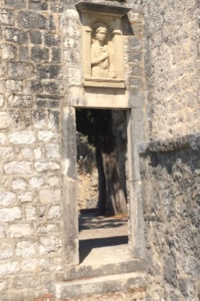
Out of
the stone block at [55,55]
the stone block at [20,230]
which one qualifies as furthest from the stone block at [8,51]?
the stone block at [20,230]

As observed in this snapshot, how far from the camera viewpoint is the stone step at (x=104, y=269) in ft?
18.9

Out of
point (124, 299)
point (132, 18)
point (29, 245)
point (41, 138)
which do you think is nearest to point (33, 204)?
point (29, 245)

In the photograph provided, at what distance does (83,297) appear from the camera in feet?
17.9

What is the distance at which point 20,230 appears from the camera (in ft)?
18.2

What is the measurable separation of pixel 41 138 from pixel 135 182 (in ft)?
5.05

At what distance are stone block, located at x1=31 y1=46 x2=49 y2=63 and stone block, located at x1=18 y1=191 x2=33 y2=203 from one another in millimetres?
1778

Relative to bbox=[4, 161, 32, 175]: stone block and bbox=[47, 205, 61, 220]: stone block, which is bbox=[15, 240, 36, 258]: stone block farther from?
bbox=[4, 161, 32, 175]: stone block

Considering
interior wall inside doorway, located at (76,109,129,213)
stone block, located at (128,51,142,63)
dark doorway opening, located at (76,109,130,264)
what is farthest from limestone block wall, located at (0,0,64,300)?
interior wall inside doorway, located at (76,109,129,213)

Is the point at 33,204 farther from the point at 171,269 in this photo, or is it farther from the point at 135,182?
the point at 171,269

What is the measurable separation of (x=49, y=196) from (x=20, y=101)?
1.31 m

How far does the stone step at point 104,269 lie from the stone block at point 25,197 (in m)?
1.07

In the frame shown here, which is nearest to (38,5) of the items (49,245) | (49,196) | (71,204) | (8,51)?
Result: (8,51)

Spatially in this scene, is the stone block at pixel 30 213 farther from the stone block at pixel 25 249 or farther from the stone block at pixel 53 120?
the stone block at pixel 53 120

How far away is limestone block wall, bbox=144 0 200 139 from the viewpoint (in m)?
5.52
